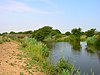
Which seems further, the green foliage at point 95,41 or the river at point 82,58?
the green foliage at point 95,41

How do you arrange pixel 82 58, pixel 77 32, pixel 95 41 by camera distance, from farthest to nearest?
pixel 77 32, pixel 95 41, pixel 82 58

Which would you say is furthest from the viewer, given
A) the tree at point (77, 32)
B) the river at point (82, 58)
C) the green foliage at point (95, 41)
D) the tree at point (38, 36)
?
the tree at point (38, 36)

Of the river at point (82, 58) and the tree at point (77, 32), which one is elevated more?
the tree at point (77, 32)

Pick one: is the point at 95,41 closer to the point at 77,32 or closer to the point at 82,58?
the point at 82,58

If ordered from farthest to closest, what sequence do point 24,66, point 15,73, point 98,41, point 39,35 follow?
point 39,35
point 98,41
point 24,66
point 15,73

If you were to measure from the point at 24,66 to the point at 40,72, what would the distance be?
1.10 m

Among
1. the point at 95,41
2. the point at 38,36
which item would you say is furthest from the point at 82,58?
the point at 38,36

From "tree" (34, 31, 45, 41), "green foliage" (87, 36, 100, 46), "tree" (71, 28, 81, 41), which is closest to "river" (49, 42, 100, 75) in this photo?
"green foliage" (87, 36, 100, 46)

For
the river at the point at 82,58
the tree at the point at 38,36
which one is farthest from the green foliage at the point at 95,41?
the tree at the point at 38,36

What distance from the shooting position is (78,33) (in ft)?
205

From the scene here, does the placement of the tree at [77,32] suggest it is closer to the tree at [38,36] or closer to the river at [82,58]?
the tree at [38,36]

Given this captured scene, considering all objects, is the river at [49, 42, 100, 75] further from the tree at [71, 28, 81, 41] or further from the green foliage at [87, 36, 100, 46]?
the tree at [71, 28, 81, 41]

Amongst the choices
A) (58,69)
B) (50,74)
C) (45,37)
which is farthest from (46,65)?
(45,37)

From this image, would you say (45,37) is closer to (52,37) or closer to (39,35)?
(52,37)
